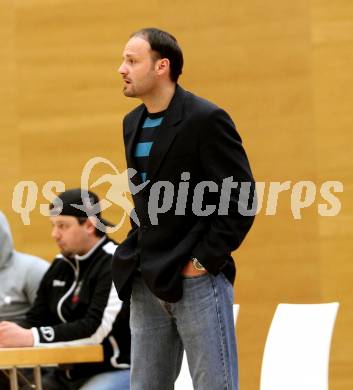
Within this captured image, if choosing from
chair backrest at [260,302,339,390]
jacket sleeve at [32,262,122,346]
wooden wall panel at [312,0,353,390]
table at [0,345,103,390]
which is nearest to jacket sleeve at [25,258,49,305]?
jacket sleeve at [32,262,122,346]

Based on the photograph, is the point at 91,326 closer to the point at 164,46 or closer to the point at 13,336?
the point at 13,336

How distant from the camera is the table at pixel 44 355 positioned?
12.1 feet

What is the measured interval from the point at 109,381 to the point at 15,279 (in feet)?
3.75

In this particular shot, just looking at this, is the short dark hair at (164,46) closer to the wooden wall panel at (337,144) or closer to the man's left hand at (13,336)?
the man's left hand at (13,336)

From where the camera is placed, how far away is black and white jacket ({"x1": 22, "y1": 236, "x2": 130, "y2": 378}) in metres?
4.22

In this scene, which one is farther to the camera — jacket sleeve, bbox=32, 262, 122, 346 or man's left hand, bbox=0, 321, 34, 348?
jacket sleeve, bbox=32, 262, 122, 346

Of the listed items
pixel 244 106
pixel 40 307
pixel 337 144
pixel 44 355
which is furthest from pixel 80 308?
pixel 337 144

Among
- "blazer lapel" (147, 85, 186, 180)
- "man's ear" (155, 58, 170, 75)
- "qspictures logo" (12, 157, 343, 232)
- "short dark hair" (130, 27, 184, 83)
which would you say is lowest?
"qspictures logo" (12, 157, 343, 232)

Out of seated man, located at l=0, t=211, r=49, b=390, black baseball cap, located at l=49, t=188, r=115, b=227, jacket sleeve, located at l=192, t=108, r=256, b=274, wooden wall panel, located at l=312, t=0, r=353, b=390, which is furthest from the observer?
wooden wall panel, located at l=312, t=0, r=353, b=390

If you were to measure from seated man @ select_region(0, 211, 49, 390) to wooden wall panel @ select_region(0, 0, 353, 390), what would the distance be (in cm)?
96

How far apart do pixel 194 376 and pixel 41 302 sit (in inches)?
78.1

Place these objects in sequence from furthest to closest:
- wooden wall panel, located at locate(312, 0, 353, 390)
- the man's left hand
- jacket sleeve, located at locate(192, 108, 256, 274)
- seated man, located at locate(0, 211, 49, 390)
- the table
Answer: wooden wall panel, located at locate(312, 0, 353, 390) → seated man, located at locate(0, 211, 49, 390) → the man's left hand → the table → jacket sleeve, located at locate(192, 108, 256, 274)

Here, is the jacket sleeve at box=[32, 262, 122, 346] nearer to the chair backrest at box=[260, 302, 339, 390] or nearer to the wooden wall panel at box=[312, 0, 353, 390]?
the chair backrest at box=[260, 302, 339, 390]

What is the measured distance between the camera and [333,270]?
5836 mm
